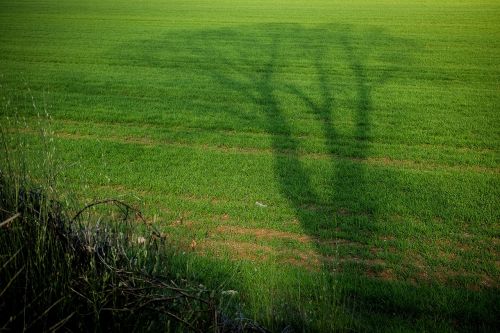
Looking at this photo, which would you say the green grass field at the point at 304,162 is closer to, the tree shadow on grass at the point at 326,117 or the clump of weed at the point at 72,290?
the tree shadow on grass at the point at 326,117

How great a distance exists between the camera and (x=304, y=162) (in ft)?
25.3

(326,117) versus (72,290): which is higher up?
(72,290)

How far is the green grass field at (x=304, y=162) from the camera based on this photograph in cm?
441

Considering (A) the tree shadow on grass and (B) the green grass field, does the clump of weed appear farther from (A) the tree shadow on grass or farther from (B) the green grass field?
(A) the tree shadow on grass

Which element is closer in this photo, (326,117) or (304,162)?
(304,162)

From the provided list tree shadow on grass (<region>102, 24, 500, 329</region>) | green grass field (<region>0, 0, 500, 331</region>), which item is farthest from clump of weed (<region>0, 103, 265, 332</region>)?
tree shadow on grass (<region>102, 24, 500, 329</region>)

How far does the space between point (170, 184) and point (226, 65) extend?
1085cm

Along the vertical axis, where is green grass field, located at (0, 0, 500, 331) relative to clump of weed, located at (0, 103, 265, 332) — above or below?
below

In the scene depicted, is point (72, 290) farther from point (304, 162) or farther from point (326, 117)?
point (326, 117)

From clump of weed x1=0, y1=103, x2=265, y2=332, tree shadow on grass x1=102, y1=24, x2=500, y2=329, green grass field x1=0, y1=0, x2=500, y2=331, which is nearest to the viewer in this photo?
clump of weed x1=0, y1=103, x2=265, y2=332

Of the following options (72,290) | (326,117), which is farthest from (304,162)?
(72,290)

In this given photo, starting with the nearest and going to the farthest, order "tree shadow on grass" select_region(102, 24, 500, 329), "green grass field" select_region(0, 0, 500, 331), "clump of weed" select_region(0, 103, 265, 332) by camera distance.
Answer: "clump of weed" select_region(0, 103, 265, 332) < "green grass field" select_region(0, 0, 500, 331) < "tree shadow on grass" select_region(102, 24, 500, 329)

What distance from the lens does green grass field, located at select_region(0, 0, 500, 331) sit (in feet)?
14.5

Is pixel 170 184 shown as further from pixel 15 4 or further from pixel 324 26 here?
pixel 15 4
